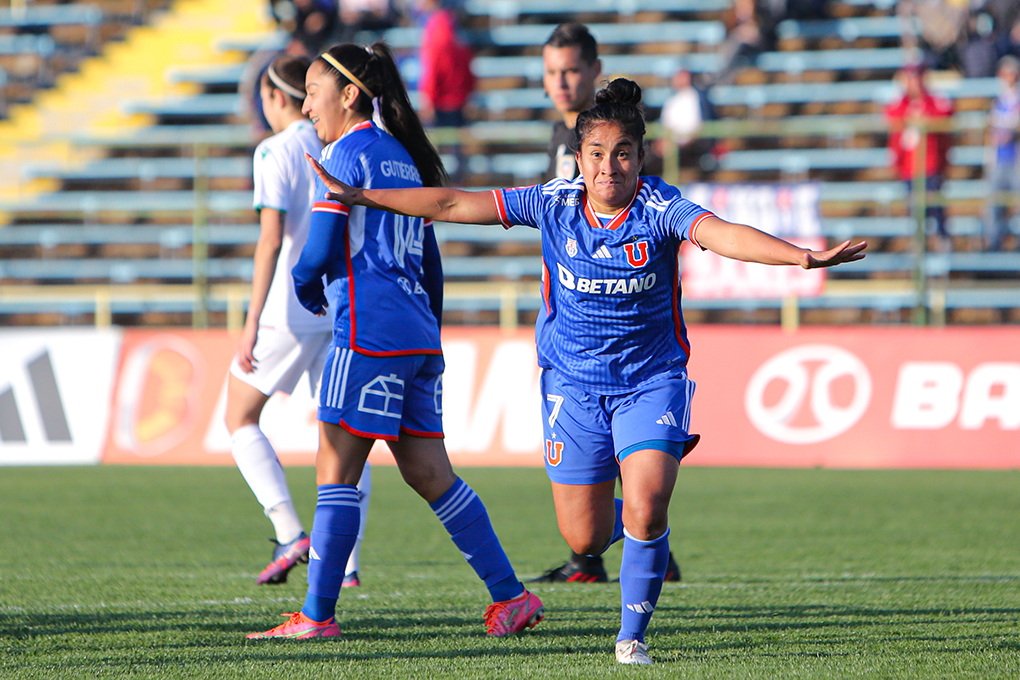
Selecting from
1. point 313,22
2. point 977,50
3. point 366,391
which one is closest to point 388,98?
point 366,391

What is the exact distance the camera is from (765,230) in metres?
12.8

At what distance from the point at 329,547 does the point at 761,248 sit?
1743 millimetres

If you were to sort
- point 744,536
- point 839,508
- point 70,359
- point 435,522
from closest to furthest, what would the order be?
point 744,536 < point 435,522 < point 839,508 < point 70,359

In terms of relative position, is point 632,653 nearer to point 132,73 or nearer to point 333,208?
point 333,208

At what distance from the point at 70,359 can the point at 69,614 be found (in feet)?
22.1

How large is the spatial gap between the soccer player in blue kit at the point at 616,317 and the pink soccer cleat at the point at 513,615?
333 millimetres

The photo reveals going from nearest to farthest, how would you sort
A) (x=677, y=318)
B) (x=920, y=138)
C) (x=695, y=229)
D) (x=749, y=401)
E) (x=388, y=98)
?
1. (x=695, y=229)
2. (x=677, y=318)
3. (x=388, y=98)
4. (x=749, y=401)
5. (x=920, y=138)

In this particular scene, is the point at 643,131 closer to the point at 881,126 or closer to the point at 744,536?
the point at 744,536

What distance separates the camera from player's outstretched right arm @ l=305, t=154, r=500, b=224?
4.18m

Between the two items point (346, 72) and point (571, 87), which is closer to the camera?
point (346, 72)

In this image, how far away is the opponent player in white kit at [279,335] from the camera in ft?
18.2

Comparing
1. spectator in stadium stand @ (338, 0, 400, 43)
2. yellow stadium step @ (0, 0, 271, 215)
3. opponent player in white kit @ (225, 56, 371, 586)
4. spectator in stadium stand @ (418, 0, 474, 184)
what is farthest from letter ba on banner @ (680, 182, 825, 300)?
yellow stadium step @ (0, 0, 271, 215)

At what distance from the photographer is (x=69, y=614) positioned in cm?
489

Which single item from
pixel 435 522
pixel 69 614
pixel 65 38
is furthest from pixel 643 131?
pixel 65 38
